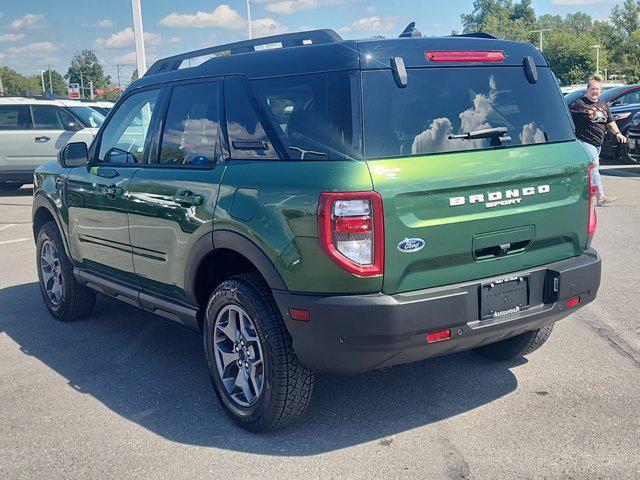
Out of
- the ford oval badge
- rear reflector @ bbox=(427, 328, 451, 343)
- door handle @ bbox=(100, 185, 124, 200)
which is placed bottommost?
rear reflector @ bbox=(427, 328, 451, 343)

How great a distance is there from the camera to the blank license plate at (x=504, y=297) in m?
3.50

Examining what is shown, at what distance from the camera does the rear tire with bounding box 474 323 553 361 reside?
4508mm

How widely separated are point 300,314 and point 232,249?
22.3 inches

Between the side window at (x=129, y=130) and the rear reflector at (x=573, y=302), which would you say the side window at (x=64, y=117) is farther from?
the rear reflector at (x=573, y=302)

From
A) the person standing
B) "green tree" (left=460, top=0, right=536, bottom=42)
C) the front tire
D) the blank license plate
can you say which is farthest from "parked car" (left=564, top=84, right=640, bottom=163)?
"green tree" (left=460, top=0, right=536, bottom=42)

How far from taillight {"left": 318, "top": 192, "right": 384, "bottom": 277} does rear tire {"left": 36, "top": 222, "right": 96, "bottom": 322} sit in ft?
10.3

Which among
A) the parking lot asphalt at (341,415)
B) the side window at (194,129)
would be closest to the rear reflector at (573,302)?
the parking lot asphalt at (341,415)

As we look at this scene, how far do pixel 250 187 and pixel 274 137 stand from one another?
27 cm

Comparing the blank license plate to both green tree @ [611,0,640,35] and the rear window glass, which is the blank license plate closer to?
the rear window glass

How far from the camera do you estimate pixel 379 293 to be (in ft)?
10.8

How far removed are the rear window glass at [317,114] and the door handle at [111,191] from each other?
4.81 feet

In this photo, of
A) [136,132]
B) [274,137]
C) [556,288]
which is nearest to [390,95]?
[274,137]

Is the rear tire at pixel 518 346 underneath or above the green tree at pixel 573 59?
underneath

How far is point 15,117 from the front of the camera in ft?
48.2
